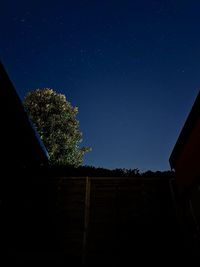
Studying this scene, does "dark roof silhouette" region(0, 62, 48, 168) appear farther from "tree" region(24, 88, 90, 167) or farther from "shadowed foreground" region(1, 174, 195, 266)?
"tree" region(24, 88, 90, 167)

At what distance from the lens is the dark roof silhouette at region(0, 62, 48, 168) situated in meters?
6.25

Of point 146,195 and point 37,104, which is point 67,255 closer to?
point 146,195

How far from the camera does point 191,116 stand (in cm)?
576

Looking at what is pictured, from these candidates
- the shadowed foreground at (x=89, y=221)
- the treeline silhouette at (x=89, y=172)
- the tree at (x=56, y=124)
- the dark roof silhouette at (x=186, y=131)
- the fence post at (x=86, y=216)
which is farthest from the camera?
the tree at (x=56, y=124)

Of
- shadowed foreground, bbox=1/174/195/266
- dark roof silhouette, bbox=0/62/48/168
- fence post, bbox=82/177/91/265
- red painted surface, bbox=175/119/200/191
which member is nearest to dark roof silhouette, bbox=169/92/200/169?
red painted surface, bbox=175/119/200/191

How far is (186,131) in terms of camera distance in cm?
639

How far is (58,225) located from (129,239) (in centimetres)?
249

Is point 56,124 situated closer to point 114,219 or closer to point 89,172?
point 89,172

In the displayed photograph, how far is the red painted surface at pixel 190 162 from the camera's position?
18.9 feet

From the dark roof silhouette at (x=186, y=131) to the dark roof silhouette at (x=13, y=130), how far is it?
442cm

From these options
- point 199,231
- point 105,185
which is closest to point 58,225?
point 105,185

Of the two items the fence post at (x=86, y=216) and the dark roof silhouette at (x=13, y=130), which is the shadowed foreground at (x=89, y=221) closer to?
the fence post at (x=86, y=216)

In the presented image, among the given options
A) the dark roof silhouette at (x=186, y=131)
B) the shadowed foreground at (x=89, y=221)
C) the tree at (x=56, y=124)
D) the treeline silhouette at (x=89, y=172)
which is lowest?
the shadowed foreground at (x=89, y=221)

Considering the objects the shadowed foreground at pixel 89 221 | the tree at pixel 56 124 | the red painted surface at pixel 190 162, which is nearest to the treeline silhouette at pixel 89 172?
the shadowed foreground at pixel 89 221
